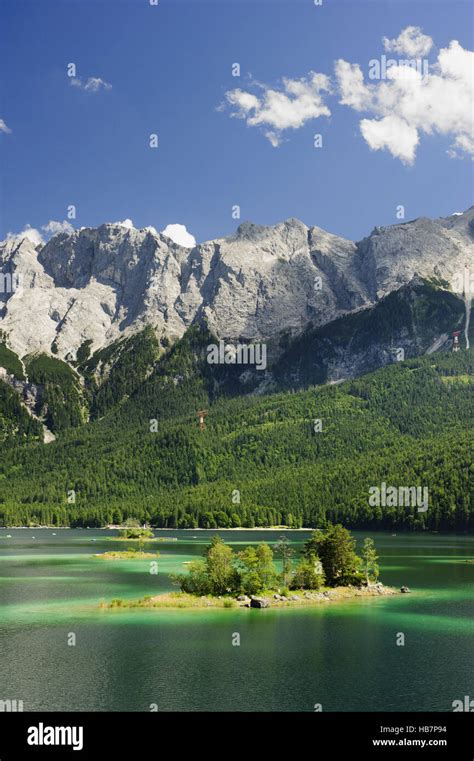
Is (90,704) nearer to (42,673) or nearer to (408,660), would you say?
(42,673)

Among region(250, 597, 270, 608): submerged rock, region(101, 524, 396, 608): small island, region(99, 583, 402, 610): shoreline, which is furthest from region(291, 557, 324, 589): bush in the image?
region(250, 597, 270, 608): submerged rock

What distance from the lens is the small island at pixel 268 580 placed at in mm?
93875

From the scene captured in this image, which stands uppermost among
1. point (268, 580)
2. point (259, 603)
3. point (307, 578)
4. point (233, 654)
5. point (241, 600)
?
point (307, 578)

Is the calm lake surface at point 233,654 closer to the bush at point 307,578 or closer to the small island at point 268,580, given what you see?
the small island at point 268,580

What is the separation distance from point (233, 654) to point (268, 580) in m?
36.5

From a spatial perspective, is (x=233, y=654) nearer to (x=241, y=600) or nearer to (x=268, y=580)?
(x=241, y=600)

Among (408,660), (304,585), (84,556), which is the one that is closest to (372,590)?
(304,585)

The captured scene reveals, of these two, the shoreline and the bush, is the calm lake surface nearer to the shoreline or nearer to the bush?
the shoreline

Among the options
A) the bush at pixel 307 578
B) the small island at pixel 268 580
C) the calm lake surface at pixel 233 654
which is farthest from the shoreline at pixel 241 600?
the calm lake surface at pixel 233 654

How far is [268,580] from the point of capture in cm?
10244

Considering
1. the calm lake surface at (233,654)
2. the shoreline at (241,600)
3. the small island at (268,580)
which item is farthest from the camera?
the small island at (268,580)

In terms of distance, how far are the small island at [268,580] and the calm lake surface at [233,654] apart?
4.32 m

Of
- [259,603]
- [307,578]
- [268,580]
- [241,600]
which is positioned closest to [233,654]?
[259,603]
